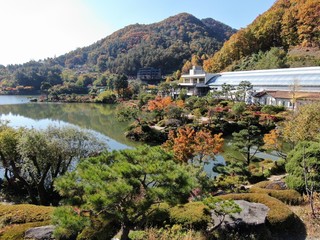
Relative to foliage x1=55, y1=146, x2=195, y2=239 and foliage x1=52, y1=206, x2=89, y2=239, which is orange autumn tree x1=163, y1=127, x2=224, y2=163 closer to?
foliage x1=55, y1=146, x2=195, y2=239

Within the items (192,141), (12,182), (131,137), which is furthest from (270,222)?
(131,137)

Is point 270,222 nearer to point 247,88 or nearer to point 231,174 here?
point 231,174

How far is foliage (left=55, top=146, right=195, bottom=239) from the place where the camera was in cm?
452

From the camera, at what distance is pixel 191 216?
21.8ft

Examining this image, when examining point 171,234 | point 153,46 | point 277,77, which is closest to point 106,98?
point 277,77

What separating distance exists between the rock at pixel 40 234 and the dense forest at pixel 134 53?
294 ft

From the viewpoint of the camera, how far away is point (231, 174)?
1404 centimetres

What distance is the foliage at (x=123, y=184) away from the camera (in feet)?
14.8

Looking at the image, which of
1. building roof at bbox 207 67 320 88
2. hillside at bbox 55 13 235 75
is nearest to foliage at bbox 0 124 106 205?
building roof at bbox 207 67 320 88

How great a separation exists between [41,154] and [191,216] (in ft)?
27.9

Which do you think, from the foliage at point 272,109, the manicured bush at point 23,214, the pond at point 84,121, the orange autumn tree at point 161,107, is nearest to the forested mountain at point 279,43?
the foliage at point 272,109

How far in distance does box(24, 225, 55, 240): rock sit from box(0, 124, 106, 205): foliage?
5.14 m

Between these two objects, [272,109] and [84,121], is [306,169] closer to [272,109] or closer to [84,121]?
[272,109]

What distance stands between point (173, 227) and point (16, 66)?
15773cm
